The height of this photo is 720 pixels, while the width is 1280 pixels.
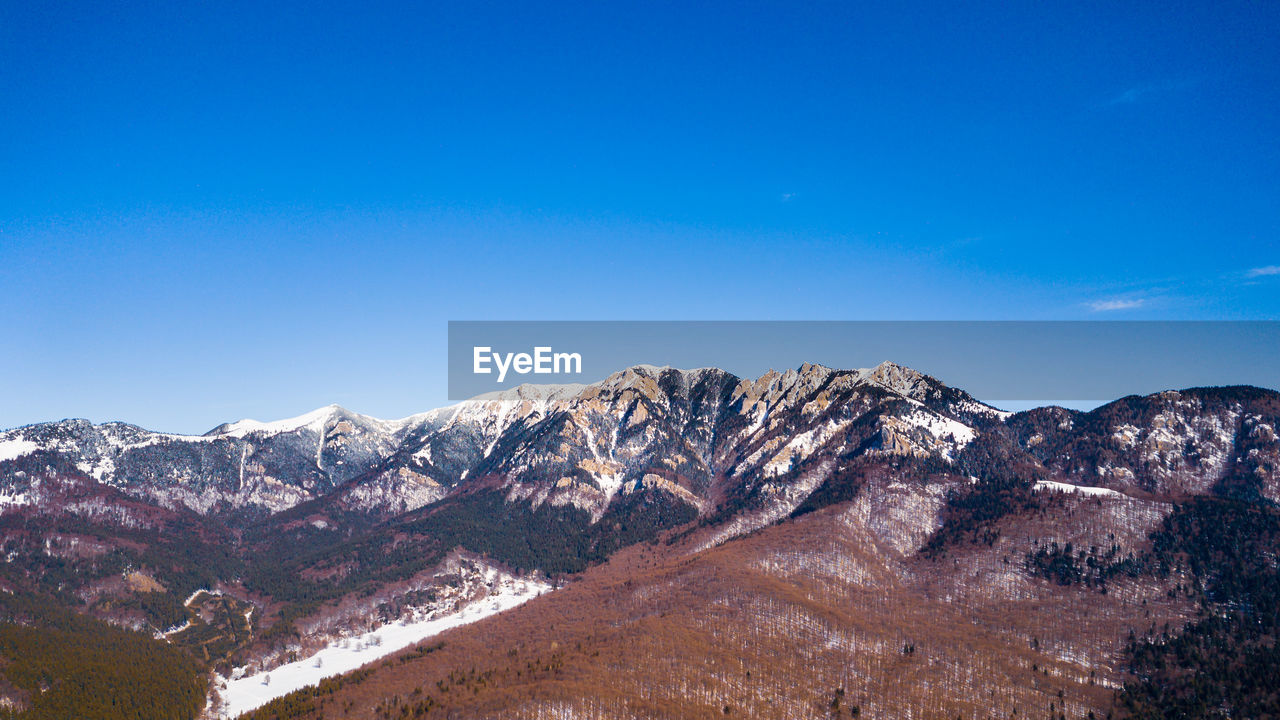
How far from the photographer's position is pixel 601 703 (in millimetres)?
199000

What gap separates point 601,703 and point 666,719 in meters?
17.9

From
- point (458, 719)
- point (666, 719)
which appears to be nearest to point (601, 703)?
point (666, 719)

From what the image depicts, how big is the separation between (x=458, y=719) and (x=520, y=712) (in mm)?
19085

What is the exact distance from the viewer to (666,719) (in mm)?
196125

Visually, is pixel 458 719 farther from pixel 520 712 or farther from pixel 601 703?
pixel 601 703

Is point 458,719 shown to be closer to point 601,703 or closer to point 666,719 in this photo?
point 601,703

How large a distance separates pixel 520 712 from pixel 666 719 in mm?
38543

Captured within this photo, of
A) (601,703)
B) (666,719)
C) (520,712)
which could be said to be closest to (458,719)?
(520,712)

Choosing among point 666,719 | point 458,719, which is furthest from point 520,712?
point 666,719

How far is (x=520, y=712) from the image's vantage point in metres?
193

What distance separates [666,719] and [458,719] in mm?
55901

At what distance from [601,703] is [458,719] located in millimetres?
38640

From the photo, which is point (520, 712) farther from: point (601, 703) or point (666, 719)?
point (666, 719)
